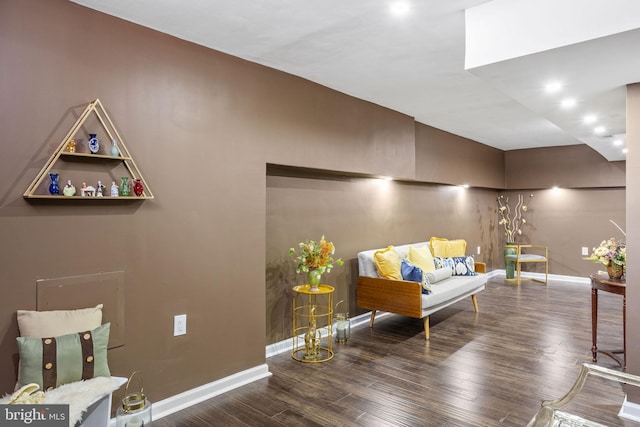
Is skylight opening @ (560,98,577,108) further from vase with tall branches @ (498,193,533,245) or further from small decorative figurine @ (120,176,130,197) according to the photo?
vase with tall branches @ (498,193,533,245)

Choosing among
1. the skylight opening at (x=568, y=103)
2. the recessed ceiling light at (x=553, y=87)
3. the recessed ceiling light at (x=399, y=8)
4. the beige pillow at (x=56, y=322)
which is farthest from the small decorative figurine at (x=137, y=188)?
the skylight opening at (x=568, y=103)

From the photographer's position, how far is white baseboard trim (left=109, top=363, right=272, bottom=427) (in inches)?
102

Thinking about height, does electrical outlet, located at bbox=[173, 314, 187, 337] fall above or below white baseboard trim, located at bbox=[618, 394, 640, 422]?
above

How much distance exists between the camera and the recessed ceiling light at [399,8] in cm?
226

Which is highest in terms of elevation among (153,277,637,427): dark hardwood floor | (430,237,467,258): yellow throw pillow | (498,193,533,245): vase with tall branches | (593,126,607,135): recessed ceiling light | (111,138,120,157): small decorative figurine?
(593,126,607,135): recessed ceiling light

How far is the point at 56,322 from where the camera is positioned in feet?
6.85

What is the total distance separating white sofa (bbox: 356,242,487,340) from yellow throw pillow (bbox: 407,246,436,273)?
11 centimetres

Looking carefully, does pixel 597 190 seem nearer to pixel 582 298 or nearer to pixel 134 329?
pixel 582 298

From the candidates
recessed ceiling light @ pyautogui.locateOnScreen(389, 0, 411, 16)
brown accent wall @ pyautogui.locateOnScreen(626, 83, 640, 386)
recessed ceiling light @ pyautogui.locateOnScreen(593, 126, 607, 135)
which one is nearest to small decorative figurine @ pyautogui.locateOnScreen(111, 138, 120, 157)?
recessed ceiling light @ pyautogui.locateOnScreen(389, 0, 411, 16)

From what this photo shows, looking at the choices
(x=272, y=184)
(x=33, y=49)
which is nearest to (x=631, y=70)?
(x=272, y=184)

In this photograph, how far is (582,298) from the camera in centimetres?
595

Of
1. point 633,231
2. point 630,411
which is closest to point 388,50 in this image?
point 633,231

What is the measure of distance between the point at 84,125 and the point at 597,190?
817cm

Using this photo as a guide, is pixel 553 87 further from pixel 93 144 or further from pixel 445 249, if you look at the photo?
pixel 445 249
